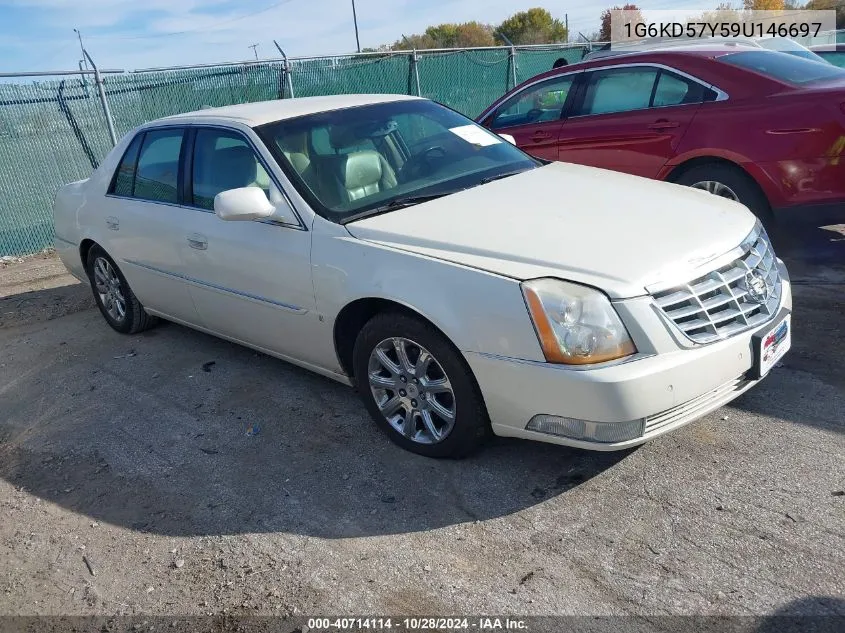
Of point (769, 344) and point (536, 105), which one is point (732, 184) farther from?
point (769, 344)

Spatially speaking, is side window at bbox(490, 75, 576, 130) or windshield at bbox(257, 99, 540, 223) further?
side window at bbox(490, 75, 576, 130)

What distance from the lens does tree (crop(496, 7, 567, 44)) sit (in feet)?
190

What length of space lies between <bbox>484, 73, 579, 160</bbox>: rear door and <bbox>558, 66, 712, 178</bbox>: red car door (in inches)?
5.4

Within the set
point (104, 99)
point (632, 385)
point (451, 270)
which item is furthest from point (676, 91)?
point (104, 99)

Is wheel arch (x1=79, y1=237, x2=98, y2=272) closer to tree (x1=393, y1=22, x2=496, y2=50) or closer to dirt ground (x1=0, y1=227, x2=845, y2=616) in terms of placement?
dirt ground (x1=0, y1=227, x2=845, y2=616)

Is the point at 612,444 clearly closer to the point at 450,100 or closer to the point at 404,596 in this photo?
the point at 404,596

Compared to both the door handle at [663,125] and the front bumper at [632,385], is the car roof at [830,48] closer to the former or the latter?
the door handle at [663,125]

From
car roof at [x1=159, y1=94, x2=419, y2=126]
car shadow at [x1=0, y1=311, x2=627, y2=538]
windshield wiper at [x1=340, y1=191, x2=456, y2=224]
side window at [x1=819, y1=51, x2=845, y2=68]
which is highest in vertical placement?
car roof at [x1=159, y1=94, x2=419, y2=126]

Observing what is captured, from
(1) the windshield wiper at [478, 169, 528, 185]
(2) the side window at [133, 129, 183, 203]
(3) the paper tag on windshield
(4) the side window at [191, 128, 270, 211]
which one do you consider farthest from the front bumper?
(2) the side window at [133, 129, 183, 203]

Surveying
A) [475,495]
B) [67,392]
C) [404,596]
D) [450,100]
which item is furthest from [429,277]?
[450,100]

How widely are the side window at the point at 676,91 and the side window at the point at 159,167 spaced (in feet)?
12.9

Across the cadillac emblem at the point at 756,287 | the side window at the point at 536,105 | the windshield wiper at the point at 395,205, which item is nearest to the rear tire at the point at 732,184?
the side window at the point at 536,105

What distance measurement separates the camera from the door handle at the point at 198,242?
4445 millimetres

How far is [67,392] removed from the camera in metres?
4.94
